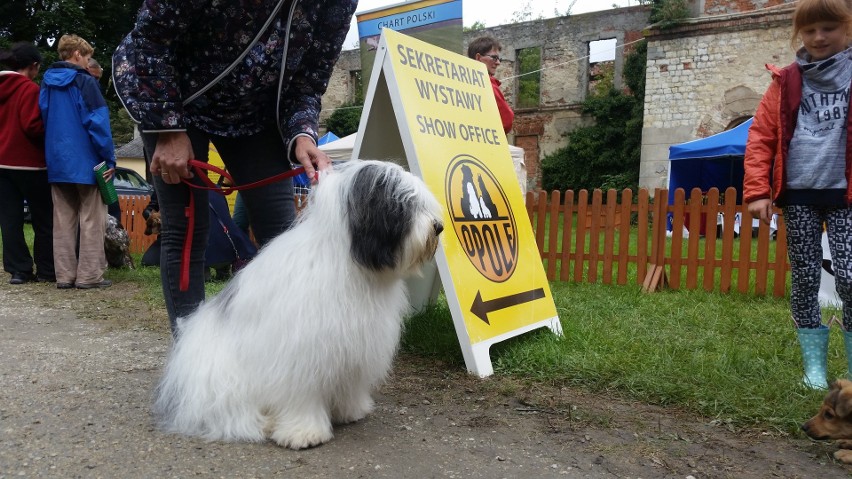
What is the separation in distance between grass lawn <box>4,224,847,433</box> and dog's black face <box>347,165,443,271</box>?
1.37m

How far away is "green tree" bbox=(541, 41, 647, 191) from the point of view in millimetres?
21531

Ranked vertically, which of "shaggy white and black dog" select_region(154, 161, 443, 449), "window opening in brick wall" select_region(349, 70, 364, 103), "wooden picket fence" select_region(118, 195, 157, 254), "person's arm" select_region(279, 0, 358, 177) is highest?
"window opening in brick wall" select_region(349, 70, 364, 103)

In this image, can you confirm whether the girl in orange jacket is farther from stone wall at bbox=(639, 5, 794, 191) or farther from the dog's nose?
stone wall at bbox=(639, 5, 794, 191)

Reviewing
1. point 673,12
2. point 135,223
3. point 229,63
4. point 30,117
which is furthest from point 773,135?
point 673,12

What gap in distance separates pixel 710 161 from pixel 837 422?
44.6 feet

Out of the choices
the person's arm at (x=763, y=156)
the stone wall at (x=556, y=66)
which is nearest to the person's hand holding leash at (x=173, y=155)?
the person's arm at (x=763, y=156)

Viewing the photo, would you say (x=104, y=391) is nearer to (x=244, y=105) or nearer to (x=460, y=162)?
(x=244, y=105)

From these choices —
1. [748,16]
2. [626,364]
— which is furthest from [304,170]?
[748,16]

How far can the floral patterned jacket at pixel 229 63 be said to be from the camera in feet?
7.47

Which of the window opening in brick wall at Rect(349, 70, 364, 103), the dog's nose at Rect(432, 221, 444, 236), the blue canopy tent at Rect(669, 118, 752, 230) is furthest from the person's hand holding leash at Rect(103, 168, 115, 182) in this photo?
the window opening in brick wall at Rect(349, 70, 364, 103)

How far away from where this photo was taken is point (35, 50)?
5.98 m

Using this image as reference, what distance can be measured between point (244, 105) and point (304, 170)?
0.39m

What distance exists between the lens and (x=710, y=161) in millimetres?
14578

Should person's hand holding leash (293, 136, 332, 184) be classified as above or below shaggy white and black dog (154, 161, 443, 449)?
above
